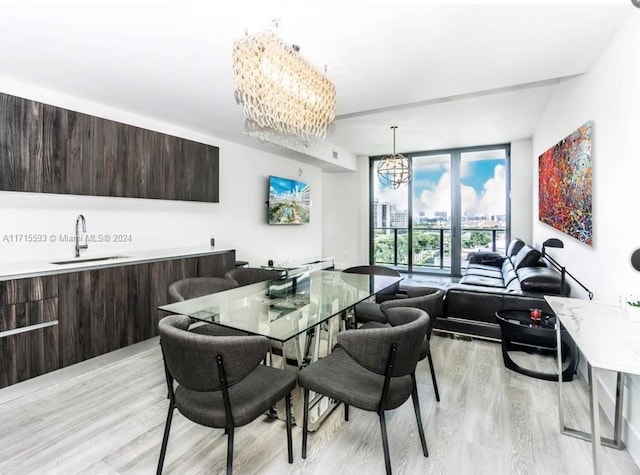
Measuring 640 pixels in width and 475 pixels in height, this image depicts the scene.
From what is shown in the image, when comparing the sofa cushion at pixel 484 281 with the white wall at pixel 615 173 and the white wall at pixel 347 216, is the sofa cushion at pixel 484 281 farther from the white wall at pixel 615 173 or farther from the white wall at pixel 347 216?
the white wall at pixel 347 216

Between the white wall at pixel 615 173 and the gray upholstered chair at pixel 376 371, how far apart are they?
1269 mm

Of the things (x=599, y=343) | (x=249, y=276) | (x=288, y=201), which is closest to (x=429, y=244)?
(x=288, y=201)

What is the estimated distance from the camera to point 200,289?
2.75 metres

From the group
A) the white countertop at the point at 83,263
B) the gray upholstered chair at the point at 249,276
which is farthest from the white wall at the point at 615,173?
the white countertop at the point at 83,263

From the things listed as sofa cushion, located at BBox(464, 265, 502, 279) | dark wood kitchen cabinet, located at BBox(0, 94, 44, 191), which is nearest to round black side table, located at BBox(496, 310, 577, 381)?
sofa cushion, located at BBox(464, 265, 502, 279)

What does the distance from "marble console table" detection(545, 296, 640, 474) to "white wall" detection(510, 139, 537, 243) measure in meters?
4.57

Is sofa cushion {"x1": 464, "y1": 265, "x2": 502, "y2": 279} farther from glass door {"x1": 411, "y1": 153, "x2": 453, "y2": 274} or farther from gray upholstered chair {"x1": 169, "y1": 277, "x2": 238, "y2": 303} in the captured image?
gray upholstered chair {"x1": 169, "y1": 277, "x2": 238, "y2": 303}

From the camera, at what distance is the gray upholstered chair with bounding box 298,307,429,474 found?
1542 mm

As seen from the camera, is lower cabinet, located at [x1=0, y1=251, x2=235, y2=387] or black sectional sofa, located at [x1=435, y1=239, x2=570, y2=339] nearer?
lower cabinet, located at [x1=0, y1=251, x2=235, y2=387]

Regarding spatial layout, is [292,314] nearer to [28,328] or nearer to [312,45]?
[312,45]

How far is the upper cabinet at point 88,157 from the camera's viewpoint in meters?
2.51

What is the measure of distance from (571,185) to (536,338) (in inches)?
56.9

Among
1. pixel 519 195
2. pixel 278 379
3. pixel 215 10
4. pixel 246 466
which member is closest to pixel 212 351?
pixel 278 379

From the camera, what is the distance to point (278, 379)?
5.79 ft
